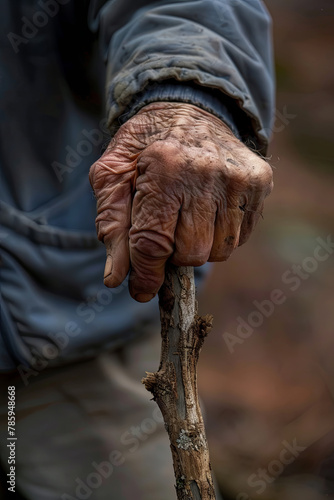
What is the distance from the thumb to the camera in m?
0.63

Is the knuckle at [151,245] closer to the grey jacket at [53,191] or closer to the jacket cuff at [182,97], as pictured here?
the jacket cuff at [182,97]

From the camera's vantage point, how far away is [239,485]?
7.95 ft

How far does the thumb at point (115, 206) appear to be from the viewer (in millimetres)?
633

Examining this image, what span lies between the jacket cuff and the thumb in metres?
0.10

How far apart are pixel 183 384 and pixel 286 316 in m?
2.79

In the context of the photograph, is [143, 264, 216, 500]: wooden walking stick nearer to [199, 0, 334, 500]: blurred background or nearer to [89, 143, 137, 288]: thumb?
[89, 143, 137, 288]: thumb

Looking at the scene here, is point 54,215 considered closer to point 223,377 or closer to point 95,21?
point 95,21

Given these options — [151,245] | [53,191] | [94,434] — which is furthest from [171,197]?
[94,434]

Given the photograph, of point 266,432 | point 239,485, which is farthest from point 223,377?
point 239,485

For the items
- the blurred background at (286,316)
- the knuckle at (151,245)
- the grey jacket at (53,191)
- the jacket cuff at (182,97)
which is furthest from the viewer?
the blurred background at (286,316)

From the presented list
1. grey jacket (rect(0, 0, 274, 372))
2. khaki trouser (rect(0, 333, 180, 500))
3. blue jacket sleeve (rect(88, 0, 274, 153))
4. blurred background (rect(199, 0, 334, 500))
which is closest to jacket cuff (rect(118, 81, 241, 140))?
blue jacket sleeve (rect(88, 0, 274, 153))

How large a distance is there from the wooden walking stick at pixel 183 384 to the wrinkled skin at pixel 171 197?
30 mm

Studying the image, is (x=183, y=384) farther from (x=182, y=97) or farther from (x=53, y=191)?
(x=53, y=191)

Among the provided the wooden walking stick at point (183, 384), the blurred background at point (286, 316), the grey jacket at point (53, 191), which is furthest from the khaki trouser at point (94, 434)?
the blurred background at point (286, 316)
